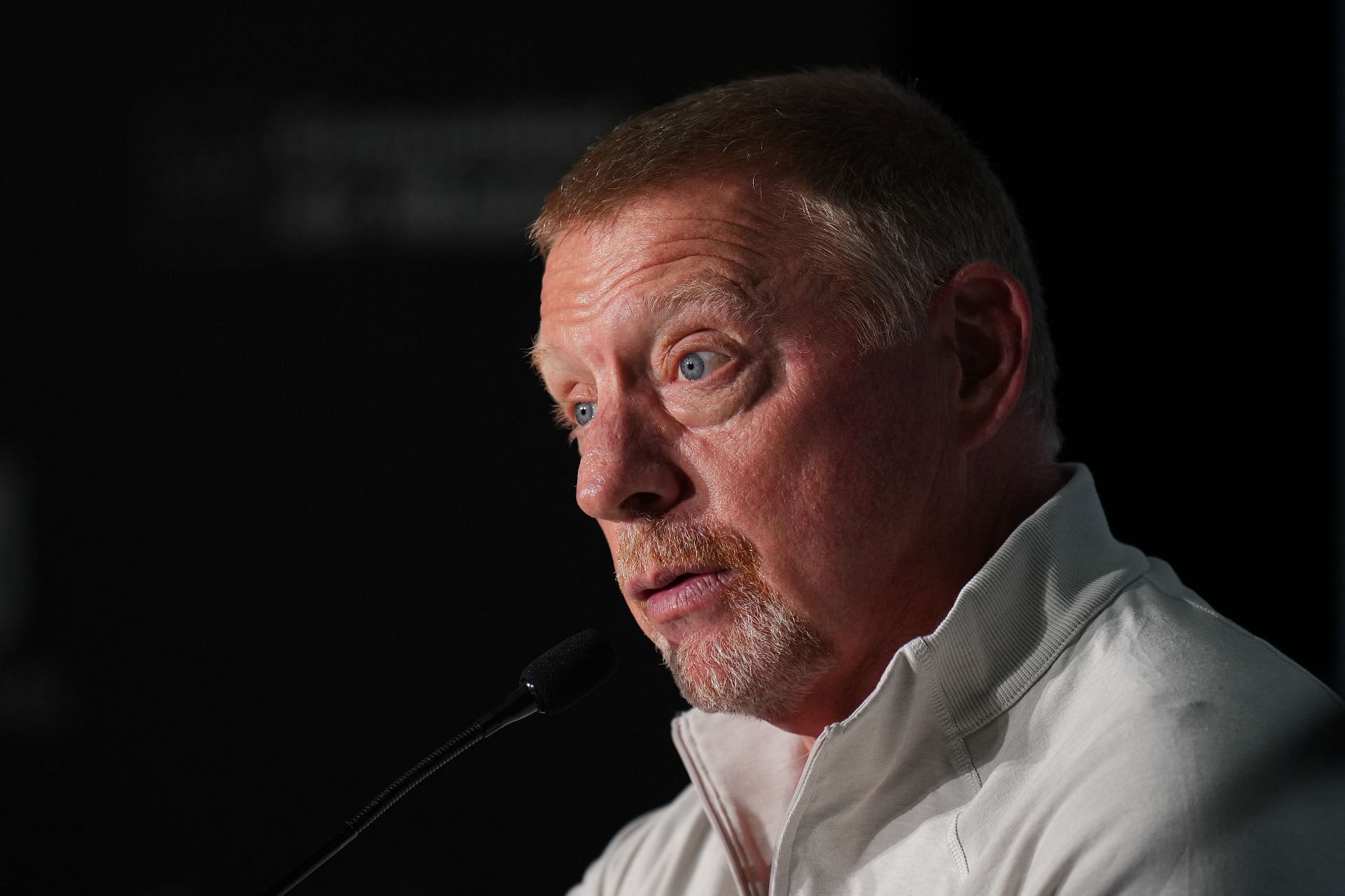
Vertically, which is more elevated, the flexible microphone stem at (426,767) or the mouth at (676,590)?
the mouth at (676,590)

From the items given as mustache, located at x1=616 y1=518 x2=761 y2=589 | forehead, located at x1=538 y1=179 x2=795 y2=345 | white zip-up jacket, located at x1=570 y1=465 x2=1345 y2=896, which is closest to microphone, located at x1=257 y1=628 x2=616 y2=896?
mustache, located at x1=616 y1=518 x2=761 y2=589

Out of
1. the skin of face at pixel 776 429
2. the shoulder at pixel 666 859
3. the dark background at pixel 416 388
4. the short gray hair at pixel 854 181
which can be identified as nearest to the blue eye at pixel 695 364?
the skin of face at pixel 776 429

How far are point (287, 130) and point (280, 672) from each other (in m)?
0.91

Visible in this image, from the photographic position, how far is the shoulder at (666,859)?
151cm

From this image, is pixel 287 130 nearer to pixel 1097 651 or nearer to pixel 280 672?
pixel 280 672

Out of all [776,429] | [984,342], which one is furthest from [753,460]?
[984,342]

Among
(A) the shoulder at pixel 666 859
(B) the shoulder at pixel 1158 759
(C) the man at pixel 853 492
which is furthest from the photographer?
(A) the shoulder at pixel 666 859

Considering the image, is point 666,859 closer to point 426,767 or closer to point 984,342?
Answer: point 426,767

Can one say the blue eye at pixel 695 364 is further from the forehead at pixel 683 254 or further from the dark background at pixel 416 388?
the dark background at pixel 416 388

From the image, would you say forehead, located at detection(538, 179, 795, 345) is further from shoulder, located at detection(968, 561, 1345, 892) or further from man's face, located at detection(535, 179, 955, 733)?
shoulder, located at detection(968, 561, 1345, 892)

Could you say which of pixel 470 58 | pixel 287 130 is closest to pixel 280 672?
pixel 287 130

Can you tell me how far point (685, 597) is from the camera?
1290 mm

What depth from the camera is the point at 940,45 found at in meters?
2.30

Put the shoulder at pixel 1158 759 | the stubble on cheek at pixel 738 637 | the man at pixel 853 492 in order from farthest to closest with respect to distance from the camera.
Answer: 1. the stubble on cheek at pixel 738 637
2. the man at pixel 853 492
3. the shoulder at pixel 1158 759
